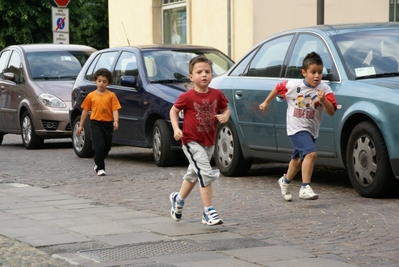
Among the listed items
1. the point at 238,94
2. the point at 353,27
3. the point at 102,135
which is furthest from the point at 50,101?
the point at 353,27

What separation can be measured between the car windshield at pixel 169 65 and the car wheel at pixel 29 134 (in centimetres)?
415

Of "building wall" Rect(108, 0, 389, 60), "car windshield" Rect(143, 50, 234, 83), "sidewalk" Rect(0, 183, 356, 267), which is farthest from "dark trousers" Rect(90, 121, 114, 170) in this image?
"building wall" Rect(108, 0, 389, 60)

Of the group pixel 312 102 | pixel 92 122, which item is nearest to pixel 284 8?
pixel 92 122

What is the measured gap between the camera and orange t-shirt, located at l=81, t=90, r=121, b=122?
1276cm

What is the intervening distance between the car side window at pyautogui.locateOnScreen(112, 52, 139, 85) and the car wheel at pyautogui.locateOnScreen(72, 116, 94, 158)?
987 millimetres

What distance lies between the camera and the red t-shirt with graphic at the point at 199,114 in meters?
7.96

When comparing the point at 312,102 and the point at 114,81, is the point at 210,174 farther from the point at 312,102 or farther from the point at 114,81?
the point at 114,81

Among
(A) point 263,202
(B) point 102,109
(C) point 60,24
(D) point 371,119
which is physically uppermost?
(C) point 60,24

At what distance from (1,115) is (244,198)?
10300mm

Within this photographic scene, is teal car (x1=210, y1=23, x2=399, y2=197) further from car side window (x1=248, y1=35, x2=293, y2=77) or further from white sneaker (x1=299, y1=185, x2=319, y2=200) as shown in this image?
white sneaker (x1=299, y1=185, x2=319, y2=200)

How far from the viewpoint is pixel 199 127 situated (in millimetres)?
7965

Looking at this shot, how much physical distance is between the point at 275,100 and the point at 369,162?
5.70 feet

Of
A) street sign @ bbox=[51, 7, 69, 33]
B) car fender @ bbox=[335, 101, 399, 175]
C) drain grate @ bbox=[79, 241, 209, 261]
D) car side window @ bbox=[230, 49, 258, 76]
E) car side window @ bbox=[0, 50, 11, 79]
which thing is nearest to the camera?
drain grate @ bbox=[79, 241, 209, 261]

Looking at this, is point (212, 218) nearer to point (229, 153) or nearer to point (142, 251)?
point (142, 251)
